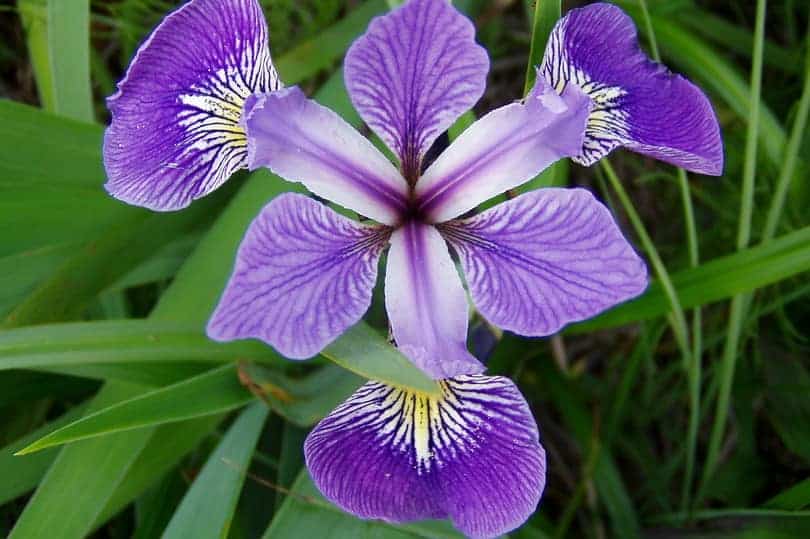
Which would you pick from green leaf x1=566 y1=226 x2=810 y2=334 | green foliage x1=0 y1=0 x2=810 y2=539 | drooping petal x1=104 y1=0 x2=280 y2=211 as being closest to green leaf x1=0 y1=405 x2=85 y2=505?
green foliage x1=0 y1=0 x2=810 y2=539

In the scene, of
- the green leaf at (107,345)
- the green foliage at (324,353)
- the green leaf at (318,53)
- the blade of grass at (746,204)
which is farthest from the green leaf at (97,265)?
the blade of grass at (746,204)

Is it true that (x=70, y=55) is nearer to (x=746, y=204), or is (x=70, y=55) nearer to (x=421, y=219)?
(x=421, y=219)

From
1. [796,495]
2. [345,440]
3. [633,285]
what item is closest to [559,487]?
[796,495]

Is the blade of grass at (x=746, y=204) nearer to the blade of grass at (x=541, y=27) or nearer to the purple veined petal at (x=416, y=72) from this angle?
the blade of grass at (x=541, y=27)

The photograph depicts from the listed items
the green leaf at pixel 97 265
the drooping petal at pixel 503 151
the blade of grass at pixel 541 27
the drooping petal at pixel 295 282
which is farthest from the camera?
the green leaf at pixel 97 265

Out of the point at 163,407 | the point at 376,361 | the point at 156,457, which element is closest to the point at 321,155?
the point at 376,361

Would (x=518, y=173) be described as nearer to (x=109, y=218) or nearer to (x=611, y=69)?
(x=611, y=69)

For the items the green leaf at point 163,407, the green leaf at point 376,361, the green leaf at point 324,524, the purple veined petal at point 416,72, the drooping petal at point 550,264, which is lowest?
the green leaf at point 324,524
